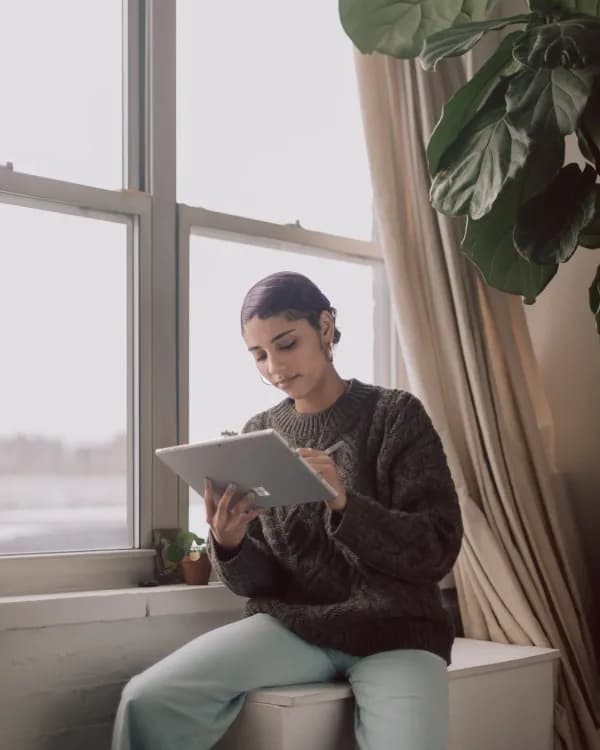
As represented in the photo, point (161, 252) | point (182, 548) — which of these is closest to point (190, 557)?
point (182, 548)

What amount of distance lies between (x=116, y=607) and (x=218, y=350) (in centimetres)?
70

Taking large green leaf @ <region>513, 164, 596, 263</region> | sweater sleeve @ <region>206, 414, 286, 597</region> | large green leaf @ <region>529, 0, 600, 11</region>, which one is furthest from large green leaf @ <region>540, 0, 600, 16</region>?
sweater sleeve @ <region>206, 414, 286, 597</region>

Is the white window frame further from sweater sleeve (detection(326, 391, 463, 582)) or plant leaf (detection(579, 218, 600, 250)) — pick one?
plant leaf (detection(579, 218, 600, 250))

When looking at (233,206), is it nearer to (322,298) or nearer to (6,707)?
(322,298)

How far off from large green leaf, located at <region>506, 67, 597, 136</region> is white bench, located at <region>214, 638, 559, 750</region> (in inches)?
44.5

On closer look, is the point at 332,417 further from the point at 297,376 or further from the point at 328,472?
the point at 328,472

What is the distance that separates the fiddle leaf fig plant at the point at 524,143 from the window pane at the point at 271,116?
1.00 m

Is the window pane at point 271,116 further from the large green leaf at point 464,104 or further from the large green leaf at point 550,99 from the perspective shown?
the large green leaf at point 550,99

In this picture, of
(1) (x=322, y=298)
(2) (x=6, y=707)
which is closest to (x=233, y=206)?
(1) (x=322, y=298)

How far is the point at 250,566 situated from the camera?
7.18 feet

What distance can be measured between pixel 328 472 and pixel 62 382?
728 millimetres

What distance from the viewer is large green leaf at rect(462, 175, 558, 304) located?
1.64m

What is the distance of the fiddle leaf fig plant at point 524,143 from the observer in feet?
4.79

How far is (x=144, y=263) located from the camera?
2518 millimetres
